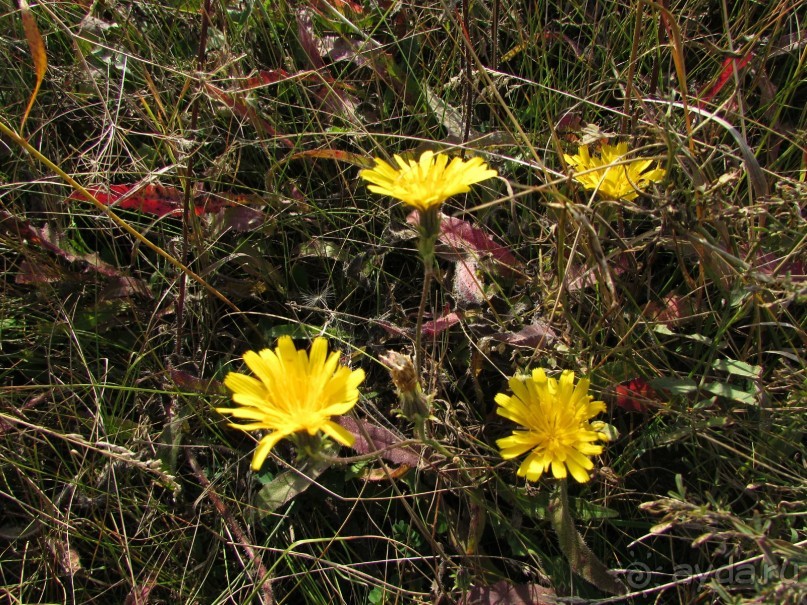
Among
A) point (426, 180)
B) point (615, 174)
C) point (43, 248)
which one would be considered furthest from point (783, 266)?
point (43, 248)

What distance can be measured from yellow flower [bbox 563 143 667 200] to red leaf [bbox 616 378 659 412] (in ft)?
1.35

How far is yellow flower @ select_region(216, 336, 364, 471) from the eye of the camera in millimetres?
1054

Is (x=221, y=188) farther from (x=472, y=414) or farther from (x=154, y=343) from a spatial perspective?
(x=472, y=414)

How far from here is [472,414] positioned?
1.58 meters

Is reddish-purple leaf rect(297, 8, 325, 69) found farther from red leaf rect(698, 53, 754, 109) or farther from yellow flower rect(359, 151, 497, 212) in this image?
red leaf rect(698, 53, 754, 109)

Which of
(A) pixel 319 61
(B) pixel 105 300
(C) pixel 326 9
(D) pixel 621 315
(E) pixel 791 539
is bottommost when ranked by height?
(E) pixel 791 539

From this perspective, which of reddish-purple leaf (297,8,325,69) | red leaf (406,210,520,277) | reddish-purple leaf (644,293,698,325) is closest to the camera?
reddish-purple leaf (644,293,698,325)

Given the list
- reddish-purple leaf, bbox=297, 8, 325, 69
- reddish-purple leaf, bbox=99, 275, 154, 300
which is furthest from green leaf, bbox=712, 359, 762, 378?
reddish-purple leaf, bbox=99, 275, 154, 300

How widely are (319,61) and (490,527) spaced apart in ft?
4.32

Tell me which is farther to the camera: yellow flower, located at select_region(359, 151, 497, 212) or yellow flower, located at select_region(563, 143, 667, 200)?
yellow flower, located at select_region(563, 143, 667, 200)

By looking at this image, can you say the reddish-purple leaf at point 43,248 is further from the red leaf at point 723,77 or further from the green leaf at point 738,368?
the red leaf at point 723,77

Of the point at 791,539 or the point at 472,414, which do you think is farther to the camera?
the point at 472,414

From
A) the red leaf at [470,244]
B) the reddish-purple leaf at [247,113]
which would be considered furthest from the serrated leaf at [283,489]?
the reddish-purple leaf at [247,113]

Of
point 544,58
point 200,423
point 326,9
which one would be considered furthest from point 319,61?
point 200,423
